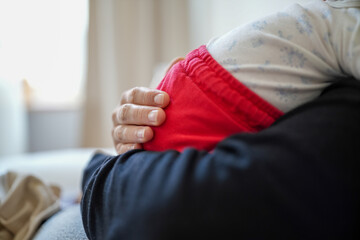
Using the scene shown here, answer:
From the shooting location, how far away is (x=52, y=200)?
697 millimetres

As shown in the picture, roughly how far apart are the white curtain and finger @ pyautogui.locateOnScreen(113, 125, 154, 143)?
56.5 inches

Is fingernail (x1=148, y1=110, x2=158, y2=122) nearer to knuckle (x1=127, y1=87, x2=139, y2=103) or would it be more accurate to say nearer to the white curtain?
knuckle (x1=127, y1=87, x2=139, y2=103)

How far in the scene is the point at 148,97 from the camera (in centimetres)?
48

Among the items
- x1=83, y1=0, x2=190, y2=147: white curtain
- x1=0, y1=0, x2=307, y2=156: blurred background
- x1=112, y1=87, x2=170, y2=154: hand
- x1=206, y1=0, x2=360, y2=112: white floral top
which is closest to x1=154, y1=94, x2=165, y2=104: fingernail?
x1=112, y1=87, x2=170, y2=154: hand

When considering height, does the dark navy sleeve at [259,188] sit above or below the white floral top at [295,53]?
below

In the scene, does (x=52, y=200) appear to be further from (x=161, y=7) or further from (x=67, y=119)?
(x=161, y=7)

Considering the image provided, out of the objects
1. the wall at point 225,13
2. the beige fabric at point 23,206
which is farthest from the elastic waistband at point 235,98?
the beige fabric at point 23,206

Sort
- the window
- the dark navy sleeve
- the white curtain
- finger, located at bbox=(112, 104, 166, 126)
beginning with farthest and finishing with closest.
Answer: the white curtain, the window, finger, located at bbox=(112, 104, 166, 126), the dark navy sleeve

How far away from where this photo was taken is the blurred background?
5.72 ft

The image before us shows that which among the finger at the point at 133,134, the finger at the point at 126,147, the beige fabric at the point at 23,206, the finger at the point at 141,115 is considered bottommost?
the beige fabric at the point at 23,206

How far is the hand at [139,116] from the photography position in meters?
0.43

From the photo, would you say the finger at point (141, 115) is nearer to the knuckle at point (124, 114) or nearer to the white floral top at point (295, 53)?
the knuckle at point (124, 114)

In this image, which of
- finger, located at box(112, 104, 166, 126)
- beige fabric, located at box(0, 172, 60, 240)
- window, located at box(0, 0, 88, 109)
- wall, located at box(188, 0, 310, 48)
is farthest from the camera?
window, located at box(0, 0, 88, 109)

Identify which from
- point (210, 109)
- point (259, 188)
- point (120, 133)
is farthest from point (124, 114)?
point (259, 188)
